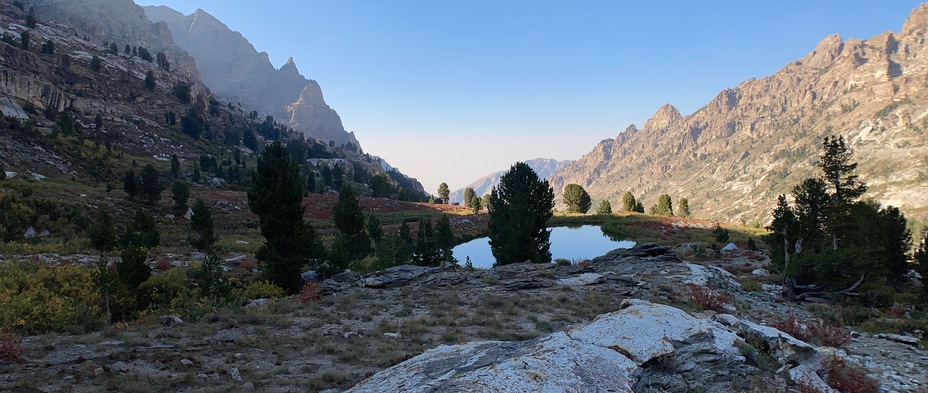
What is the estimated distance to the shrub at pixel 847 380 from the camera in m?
8.55

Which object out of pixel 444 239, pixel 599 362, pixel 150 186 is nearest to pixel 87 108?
pixel 150 186

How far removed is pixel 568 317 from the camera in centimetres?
1559

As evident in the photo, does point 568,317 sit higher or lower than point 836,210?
lower

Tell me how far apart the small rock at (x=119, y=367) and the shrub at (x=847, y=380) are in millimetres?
15887

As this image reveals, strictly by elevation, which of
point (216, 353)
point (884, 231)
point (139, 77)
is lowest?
point (216, 353)

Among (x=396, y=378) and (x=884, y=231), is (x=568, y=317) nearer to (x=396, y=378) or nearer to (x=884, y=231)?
(x=396, y=378)

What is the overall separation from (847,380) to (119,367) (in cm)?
1650

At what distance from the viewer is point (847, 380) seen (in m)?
8.66

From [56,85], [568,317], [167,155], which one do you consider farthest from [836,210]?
[56,85]

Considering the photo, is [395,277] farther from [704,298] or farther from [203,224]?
[203,224]

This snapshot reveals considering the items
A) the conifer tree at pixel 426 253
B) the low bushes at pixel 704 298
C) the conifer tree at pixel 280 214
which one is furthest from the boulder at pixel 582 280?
the conifer tree at pixel 280 214

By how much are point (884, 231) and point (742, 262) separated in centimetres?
999

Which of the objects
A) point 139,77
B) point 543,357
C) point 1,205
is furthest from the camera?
point 139,77

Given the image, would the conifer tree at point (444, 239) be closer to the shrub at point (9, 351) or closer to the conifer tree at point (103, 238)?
the conifer tree at point (103, 238)
